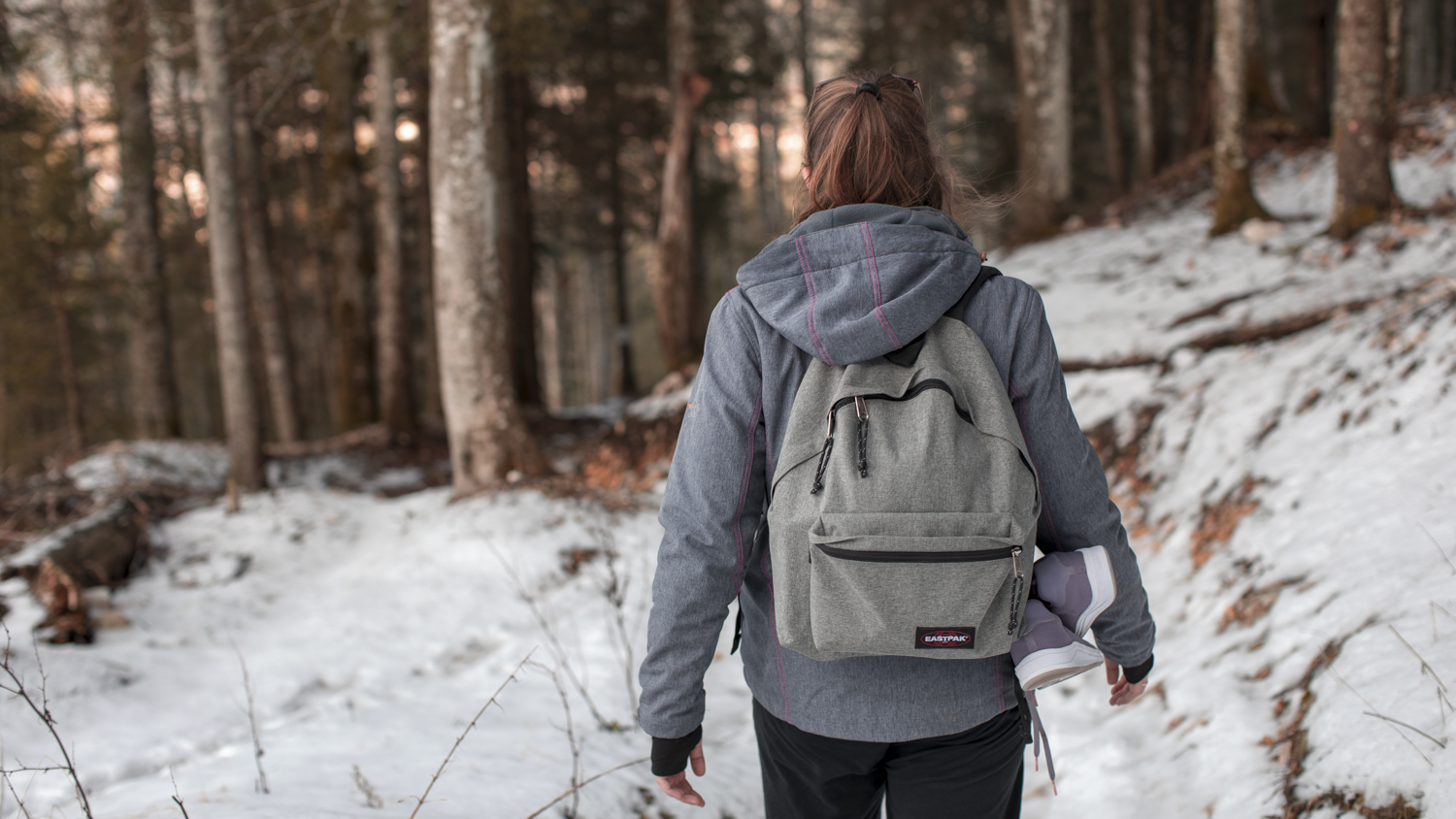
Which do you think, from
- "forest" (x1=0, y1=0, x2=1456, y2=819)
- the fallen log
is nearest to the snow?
"forest" (x1=0, y1=0, x2=1456, y2=819)

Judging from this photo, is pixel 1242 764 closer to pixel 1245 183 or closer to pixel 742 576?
pixel 742 576

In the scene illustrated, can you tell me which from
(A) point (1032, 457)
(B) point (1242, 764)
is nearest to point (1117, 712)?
(B) point (1242, 764)

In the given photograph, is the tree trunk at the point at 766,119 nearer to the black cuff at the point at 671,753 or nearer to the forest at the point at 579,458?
the forest at the point at 579,458

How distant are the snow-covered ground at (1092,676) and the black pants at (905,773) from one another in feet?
3.86

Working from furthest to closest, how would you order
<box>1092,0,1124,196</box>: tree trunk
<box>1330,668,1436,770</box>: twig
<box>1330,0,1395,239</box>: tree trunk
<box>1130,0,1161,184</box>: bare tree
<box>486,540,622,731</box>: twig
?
<box>1092,0,1124,196</box>: tree trunk → <box>1130,0,1161,184</box>: bare tree → <box>1330,0,1395,239</box>: tree trunk → <box>486,540,622,731</box>: twig → <box>1330,668,1436,770</box>: twig

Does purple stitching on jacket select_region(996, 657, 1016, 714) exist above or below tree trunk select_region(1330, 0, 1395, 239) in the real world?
below

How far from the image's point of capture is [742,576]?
1.55m

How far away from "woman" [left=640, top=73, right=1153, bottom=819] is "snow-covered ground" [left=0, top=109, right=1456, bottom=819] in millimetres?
1216

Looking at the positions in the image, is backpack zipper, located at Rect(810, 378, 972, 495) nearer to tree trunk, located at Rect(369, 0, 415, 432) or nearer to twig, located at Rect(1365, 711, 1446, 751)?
twig, located at Rect(1365, 711, 1446, 751)

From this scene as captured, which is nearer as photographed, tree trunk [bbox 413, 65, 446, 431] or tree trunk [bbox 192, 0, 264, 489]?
tree trunk [bbox 192, 0, 264, 489]

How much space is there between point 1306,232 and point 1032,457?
7.15 meters

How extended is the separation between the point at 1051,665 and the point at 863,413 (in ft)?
1.83

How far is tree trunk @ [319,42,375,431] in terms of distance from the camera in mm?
10594

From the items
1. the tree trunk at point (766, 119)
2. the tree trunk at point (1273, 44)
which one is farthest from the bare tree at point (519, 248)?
the tree trunk at point (1273, 44)
